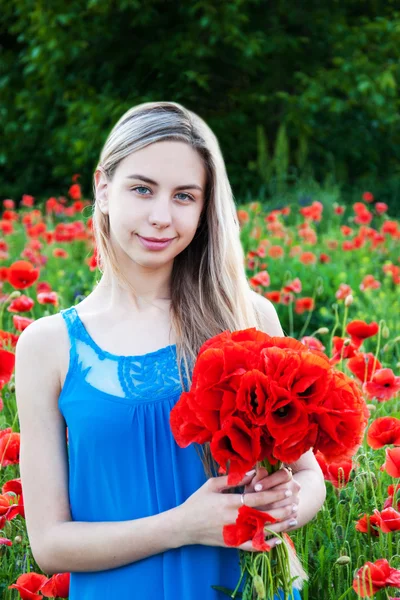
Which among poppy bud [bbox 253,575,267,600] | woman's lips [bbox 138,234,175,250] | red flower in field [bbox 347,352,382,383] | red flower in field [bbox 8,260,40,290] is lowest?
poppy bud [bbox 253,575,267,600]

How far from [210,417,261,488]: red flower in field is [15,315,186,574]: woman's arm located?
43 centimetres

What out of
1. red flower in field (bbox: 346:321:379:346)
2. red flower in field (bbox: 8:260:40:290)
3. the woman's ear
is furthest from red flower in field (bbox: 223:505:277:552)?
red flower in field (bbox: 8:260:40:290)

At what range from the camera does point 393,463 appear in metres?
1.86

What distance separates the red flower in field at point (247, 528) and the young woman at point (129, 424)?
0.23 metres

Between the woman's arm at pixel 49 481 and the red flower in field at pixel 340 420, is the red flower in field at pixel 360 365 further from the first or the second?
the red flower in field at pixel 340 420

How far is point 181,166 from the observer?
1.72 metres

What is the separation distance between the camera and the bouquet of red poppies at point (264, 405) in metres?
1.20

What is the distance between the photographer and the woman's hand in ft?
4.55

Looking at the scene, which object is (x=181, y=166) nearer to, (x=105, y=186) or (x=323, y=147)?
(x=105, y=186)

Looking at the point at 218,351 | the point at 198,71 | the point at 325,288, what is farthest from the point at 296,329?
the point at 198,71

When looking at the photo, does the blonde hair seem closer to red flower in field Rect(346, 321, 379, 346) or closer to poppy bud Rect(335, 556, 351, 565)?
poppy bud Rect(335, 556, 351, 565)

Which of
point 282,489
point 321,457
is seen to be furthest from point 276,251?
point 282,489

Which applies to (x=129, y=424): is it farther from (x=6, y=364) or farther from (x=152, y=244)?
(x=6, y=364)

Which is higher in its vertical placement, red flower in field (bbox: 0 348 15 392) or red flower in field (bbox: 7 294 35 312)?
red flower in field (bbox: 7 294 35 312)
